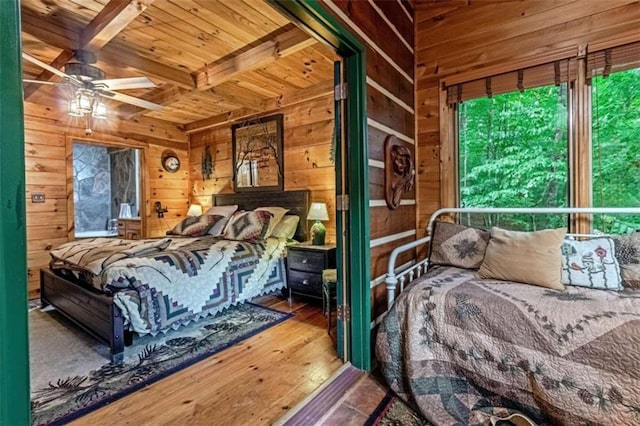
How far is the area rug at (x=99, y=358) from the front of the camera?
1772 millimetres

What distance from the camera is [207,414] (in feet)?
5.41

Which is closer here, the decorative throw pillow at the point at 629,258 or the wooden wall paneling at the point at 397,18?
the decorative throw pillow at the point at 629,258

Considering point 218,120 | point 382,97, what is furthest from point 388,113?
point 218,120

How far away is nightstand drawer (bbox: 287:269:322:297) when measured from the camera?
3.14m

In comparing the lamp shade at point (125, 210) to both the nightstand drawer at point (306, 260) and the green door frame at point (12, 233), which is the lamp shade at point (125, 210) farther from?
the green door frame at point (12, 233)

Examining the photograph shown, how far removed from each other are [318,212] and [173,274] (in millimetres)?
1622

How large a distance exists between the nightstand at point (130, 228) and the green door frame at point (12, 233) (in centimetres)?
493

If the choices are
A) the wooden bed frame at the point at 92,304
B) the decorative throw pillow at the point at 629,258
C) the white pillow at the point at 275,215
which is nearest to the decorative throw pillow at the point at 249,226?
the white pillow at the point at 275,215

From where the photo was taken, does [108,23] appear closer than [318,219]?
Yes

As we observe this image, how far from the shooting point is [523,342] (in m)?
1.41

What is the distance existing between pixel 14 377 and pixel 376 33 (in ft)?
7.75

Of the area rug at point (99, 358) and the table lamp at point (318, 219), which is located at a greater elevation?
the table lamp at point (318, 219)

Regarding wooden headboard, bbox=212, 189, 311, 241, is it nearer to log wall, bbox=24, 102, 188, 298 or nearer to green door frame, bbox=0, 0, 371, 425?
log wall, bbox=24, 102, 188, 298

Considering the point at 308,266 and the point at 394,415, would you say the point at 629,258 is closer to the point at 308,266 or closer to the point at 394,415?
the point at 394,415
